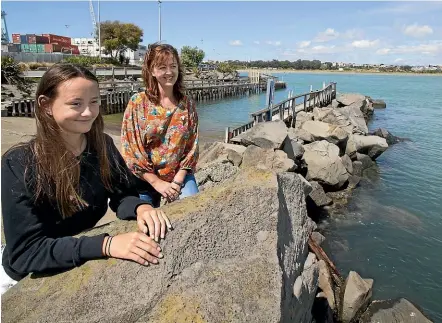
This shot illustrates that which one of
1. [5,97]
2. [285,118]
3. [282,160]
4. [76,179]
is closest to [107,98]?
[5,97]

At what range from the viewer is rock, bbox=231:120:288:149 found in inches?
434

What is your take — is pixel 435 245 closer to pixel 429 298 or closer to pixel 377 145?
pixel 429 298

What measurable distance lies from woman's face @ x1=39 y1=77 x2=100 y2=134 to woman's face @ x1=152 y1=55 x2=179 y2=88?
1.27 meters

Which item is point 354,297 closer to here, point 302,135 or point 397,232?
point 397,232

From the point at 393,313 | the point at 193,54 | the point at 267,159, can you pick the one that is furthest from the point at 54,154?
the point at 193,54

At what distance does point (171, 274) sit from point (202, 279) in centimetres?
17

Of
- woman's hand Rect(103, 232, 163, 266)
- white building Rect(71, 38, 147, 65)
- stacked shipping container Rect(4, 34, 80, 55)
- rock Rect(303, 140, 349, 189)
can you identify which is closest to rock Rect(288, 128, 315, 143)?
rock Rect(303, 140, 349, 189)

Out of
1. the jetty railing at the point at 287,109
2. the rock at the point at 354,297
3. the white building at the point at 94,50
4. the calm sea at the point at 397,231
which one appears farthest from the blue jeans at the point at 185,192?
the white building at the point at 94,50

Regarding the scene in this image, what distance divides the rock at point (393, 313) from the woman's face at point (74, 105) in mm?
5676

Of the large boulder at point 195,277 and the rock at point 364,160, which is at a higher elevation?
the large boulder at point 195,277

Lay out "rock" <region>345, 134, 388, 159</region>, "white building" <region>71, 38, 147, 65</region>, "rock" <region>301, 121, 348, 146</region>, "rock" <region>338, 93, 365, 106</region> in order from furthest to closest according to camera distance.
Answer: "white building" <region>71, 38, 147, 65</region>, "rock" <region>338, 93, 365, 106</region>, "rock" <region>345, 134, 388, 159</region>, "rock" <region>301, 121, 348, 146</region>

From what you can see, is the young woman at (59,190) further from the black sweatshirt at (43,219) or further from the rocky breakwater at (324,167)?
the rocky breakwater at (324,167)

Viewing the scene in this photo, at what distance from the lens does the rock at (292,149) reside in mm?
11467

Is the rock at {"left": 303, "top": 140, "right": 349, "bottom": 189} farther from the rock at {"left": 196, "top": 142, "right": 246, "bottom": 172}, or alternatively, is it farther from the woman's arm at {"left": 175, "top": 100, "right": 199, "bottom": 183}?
the woman's arm at {"left": 175, "top": 100, "right": 199, "bottom": 183}
